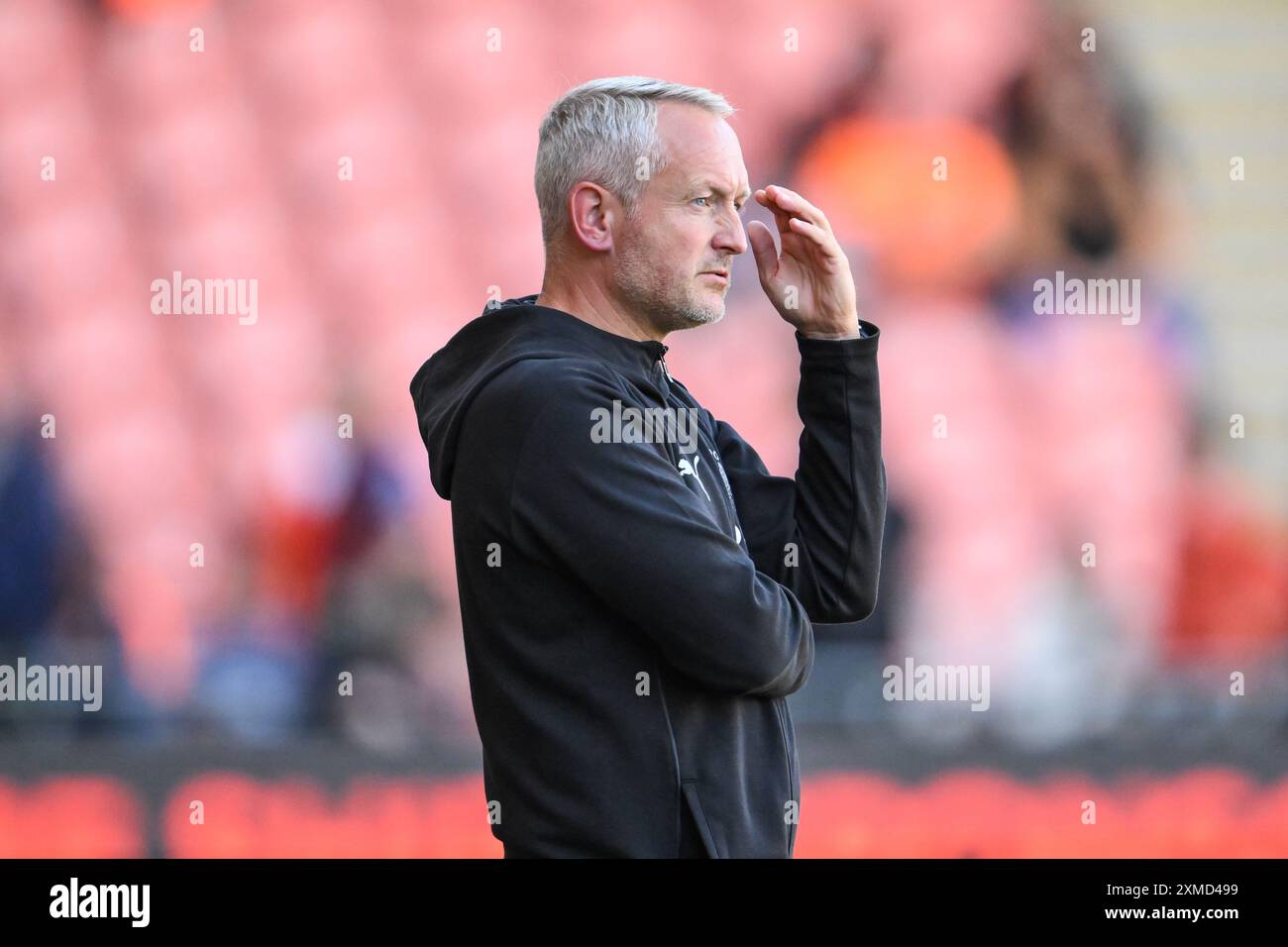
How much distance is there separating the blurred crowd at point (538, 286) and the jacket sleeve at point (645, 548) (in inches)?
101

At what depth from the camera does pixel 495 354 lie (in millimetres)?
1637

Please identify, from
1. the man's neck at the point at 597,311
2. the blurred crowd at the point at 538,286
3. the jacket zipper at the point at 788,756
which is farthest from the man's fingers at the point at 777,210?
the blurred crowd at the point at 538,286

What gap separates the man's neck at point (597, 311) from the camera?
67.5 inches

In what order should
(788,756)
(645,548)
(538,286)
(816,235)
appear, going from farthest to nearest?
(538,286) < (816,235) < (788,756) < (645,548)

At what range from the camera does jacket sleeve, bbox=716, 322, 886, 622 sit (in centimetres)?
176

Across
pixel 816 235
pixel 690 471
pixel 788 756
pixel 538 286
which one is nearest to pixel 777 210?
pixel 816 235

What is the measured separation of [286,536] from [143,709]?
654mm

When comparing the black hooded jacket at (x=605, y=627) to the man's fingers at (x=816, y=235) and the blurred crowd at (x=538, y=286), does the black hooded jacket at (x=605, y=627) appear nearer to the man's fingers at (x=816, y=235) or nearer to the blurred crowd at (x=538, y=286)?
the man's fingers at (x=816, y=235)

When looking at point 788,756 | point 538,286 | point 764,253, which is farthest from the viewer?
point 538,286

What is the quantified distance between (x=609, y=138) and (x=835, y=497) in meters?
0.55

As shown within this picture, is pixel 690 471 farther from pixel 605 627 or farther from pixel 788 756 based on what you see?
pixel 788 756

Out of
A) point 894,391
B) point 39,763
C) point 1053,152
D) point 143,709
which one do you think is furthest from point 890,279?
point 39,763

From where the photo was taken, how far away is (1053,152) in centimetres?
416

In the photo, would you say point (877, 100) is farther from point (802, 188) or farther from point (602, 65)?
point (602, 65)
